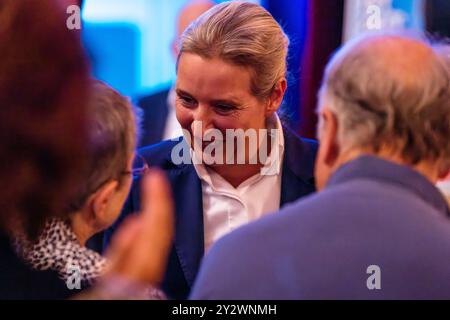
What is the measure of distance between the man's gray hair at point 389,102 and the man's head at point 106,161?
1.24 ft

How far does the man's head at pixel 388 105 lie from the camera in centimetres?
127

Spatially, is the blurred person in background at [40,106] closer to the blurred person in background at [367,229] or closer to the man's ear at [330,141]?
the blurred person in background at [367,229]

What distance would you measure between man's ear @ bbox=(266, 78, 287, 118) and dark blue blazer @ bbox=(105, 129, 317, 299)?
2.8 inches

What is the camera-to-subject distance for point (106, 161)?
1.33 metres

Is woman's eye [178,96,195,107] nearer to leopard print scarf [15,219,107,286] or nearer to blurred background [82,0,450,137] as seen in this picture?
leopard print scarf [15,219,107,286]

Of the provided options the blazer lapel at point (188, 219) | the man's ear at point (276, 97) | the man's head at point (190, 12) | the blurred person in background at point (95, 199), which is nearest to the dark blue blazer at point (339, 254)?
the blurred person in background at point (95, 199)

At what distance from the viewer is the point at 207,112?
1945 millimetres

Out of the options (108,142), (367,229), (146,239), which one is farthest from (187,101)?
(146,239)

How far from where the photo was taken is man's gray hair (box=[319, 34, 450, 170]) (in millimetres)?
1268

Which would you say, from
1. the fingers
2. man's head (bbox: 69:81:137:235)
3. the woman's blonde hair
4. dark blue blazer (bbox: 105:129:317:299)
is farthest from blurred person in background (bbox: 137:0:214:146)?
the fingers

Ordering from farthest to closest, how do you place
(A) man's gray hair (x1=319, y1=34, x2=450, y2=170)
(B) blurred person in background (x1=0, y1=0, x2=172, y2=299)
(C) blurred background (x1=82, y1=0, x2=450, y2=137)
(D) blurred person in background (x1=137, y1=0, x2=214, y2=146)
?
1. (D) blurred person in background (x1=137, y1=0, x2=214, y2=146)
2. (C) blurred background (x1=82, y1=0, x2=450, y2=137)
3. (A) man's gray hair (x1=319, y1=34, x2=450, y2=170)
4. (B) blurred person in background (x1=0, y1=0, x2=172, y2=299)

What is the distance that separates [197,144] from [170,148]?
0.41 ft

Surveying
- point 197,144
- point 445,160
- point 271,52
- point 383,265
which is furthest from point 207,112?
point 383,265
